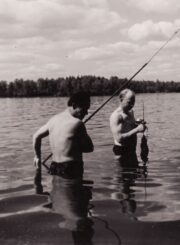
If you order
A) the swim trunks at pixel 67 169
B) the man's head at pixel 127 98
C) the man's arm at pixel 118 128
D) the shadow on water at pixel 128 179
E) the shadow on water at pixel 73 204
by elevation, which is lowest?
the shadow on water at pixel 128 179

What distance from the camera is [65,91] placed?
639ft

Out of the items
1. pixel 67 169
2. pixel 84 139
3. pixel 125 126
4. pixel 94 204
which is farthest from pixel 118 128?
pixel 94 204

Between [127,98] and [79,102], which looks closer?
[79,102]

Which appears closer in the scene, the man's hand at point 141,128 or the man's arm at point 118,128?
the man's hand at point 141,128

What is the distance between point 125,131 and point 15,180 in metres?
2.71

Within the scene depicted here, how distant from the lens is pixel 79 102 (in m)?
6.69

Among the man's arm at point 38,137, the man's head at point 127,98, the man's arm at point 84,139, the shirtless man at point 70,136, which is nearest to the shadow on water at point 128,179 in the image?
the shirtless man at point 70,136

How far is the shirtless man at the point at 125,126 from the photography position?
960cm

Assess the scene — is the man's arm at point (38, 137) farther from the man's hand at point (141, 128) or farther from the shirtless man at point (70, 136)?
the man's hand at point (141, 128)

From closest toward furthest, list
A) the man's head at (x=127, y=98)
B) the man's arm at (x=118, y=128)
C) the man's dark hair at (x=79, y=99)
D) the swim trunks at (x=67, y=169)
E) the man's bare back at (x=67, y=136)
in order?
the man's dark hair at (x=79, y=99)
the man's bare back at (x=67, y=136)
the swim trunks at (x=67, y=169)
the man's head at (x=127, y=98)
the man's arm at (x=118, y=128)

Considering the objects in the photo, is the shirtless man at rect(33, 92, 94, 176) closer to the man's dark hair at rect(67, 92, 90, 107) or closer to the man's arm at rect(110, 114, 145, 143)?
the man's dark hair at rect(67, 92, 90, 107)

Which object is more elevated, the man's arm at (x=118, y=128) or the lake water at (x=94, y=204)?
the man's arm at (x=118, y=128)

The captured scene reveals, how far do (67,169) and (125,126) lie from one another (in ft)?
9.99

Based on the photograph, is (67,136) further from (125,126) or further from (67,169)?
(125,126)
